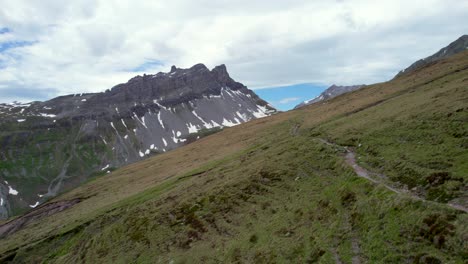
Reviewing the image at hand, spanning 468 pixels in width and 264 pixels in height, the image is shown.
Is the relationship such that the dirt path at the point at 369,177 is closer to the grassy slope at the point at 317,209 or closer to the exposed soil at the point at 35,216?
the grassy slope at the point at 317,209

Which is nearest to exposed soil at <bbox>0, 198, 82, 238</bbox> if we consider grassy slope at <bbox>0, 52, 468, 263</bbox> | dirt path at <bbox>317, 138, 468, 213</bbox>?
grassy slope at <bbox>0, 52, 468, 263</bbox>

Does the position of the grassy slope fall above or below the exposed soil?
below

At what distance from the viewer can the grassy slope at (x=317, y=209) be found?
886 inches

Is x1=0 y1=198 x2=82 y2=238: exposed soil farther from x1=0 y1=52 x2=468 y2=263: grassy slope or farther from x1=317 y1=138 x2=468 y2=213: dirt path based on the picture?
x1=317 y1=138 x2=468 y2=213: dirt path

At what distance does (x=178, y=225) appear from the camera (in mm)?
44594

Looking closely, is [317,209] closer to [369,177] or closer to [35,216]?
[369,177]

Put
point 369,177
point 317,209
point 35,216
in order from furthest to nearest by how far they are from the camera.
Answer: point 35,216
point 369,177
point 317,209

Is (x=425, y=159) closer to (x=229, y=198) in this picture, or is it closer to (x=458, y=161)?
(x=458, y=161)

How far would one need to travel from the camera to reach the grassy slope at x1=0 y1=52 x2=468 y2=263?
73.9 feet

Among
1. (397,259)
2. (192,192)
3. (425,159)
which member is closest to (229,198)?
(192,192)

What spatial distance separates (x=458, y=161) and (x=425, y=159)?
3199 mm

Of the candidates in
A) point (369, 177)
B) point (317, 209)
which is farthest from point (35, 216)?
point (369, 177)

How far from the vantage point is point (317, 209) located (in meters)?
30.9

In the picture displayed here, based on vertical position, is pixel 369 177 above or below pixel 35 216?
below
